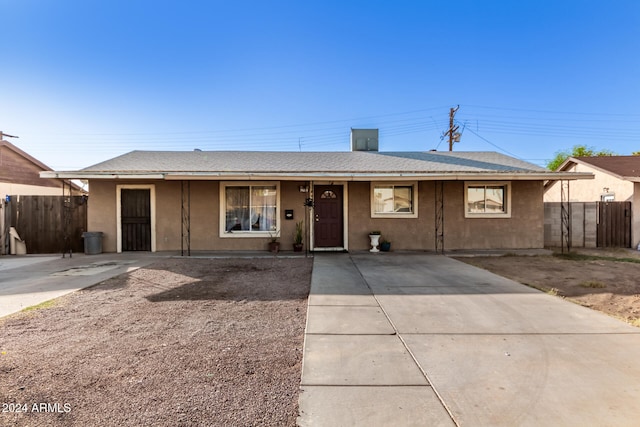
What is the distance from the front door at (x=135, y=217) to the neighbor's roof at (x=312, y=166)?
3.04 feet

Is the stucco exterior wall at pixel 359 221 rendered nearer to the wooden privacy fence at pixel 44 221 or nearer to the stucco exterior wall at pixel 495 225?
the stucco exterior wall at pixel 495 225

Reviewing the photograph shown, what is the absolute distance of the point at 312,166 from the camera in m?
10.6

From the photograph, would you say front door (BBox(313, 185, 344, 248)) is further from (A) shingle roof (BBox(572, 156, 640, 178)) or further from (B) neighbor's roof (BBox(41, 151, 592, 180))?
(A) shingle roof (BBox(572, 156, 640, 178))

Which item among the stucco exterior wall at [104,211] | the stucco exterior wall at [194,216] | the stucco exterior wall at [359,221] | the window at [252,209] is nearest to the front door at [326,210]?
the stucco exterior wall at [359,221]

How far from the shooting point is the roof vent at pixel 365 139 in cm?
1331

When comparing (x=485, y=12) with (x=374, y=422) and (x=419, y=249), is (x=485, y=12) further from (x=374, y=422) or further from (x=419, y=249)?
(x=374, y=422)

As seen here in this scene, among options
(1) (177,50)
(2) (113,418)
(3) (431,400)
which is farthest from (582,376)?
(1) (177,50)

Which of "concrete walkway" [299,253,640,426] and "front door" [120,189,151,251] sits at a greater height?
"front door" [120,189,151,251]

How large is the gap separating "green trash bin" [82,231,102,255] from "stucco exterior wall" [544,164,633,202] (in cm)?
1896

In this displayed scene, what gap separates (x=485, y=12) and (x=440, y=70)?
9.69ft

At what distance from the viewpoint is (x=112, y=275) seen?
258 inches

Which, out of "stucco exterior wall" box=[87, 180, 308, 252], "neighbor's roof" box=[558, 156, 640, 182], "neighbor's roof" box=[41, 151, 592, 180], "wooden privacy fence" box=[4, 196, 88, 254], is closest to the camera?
"neighbor's roof" box=[41, 151, 592, 180]

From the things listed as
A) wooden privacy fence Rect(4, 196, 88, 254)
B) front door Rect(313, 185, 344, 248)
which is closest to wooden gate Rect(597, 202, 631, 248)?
front door Rect(313, 185, 344, 248)

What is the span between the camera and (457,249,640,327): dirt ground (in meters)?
4.58
